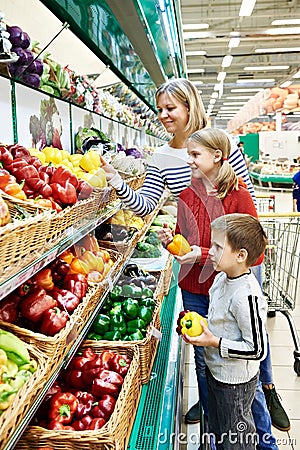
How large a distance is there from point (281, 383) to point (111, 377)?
1.94 metres

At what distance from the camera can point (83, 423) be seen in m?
1.72

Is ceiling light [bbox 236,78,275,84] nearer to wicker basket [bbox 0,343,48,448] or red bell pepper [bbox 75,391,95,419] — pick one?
red bell pepper [bbox 75,391,95,419]

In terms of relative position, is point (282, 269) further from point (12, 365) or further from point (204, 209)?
point (12, 365)

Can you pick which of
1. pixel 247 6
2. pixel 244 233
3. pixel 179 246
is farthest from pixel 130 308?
pixel 247 6

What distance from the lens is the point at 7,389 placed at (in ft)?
3.67

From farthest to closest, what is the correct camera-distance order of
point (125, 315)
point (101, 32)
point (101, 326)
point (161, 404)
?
point (101, 32), point (125, 315), point (101, 326), point (161, 404)

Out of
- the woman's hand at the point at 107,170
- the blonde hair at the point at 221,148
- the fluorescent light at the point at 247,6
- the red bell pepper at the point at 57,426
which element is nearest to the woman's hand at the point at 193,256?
the blonde hair at the point at 221,148

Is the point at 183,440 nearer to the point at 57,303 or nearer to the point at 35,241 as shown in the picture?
the point at 57,303

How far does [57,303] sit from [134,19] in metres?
1.99

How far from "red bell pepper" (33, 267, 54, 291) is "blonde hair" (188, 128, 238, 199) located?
0.84 meters

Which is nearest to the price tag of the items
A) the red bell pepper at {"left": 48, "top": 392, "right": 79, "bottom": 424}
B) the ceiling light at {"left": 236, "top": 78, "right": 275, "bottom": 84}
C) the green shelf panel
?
the red bell pepper at {"left": 48, "top": 392, "right": 79, "bottom": 424}

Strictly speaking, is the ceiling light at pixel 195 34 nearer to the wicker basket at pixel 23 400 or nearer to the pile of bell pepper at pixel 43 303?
the pile of bell pepper at pixel 43 303

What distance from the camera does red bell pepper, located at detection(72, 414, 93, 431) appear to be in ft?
5.58

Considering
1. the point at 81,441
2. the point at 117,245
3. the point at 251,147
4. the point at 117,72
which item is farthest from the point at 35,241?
the point at 251,147
